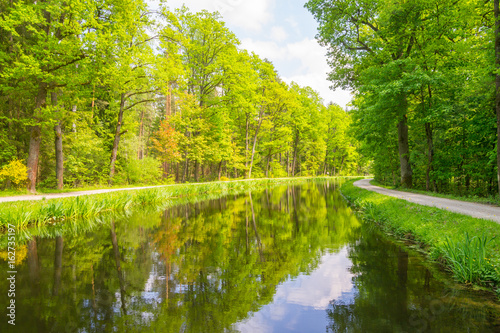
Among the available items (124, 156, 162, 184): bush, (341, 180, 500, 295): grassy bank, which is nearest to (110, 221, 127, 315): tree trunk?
(341, 180, 500, 295): grassy bank

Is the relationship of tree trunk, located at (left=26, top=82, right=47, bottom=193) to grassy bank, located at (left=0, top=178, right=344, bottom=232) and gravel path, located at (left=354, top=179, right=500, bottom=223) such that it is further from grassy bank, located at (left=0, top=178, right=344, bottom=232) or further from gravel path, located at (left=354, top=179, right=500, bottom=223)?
gravel path, located at (left=354, top=179, right=500, bottom=223)

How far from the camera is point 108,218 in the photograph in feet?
34.1

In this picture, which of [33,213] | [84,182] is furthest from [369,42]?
[84,182]

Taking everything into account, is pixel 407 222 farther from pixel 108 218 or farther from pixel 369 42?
pixel 369 42

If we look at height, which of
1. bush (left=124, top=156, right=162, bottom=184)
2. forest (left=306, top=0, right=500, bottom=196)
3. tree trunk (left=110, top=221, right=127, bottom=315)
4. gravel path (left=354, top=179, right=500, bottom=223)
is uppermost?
forest (left=306, top=0, right=500, bottom=196)

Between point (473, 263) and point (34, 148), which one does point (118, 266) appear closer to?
point (473, 263)

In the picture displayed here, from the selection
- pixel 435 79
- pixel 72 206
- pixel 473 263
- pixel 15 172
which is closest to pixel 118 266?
pixel 72 206

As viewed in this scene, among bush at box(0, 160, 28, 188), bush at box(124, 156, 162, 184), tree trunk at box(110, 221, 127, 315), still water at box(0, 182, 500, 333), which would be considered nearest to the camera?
still water at box(0, 182, 500, 333)

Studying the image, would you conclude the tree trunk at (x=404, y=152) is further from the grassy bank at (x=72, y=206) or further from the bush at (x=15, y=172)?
the bush at (x=15, y=172)

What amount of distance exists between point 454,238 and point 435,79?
10.6m

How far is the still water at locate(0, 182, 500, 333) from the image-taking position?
11.1 feet

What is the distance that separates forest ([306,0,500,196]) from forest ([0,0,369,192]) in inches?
476

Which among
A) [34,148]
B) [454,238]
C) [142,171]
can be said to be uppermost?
[34,148]

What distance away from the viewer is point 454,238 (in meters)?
5.39
